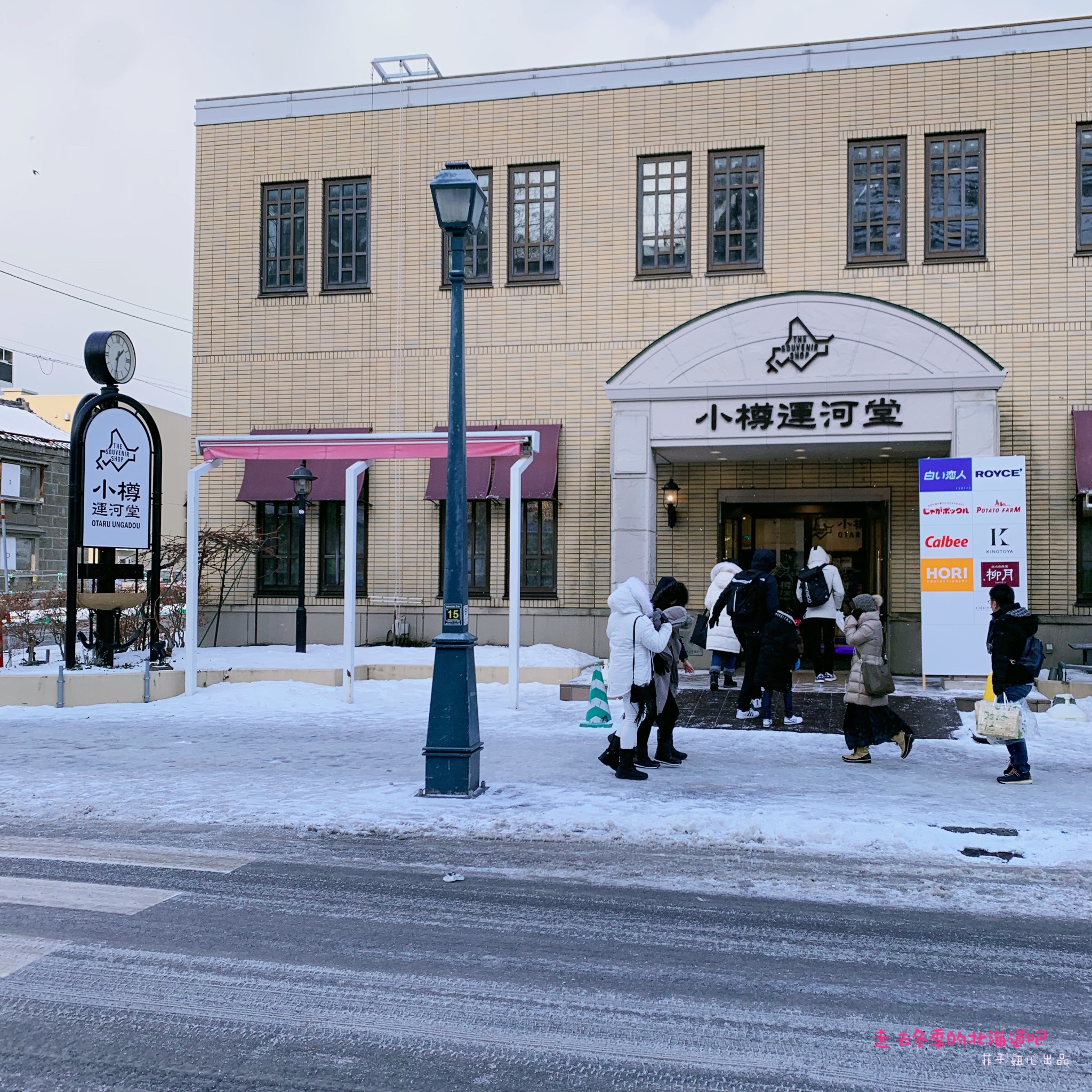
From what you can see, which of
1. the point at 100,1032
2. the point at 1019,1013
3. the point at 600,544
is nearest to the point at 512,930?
the point at 100,1032

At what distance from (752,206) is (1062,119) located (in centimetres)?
465

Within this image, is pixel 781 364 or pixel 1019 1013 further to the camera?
pixel 781 364

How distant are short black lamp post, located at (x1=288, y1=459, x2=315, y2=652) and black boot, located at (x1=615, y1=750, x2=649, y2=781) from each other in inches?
354

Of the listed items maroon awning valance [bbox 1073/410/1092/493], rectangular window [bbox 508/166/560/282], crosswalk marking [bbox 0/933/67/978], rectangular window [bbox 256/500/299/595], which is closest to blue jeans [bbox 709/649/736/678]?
maroon awning valance [bbox 1073/410/1092/493]

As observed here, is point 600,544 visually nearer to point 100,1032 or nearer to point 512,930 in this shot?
point 512,930

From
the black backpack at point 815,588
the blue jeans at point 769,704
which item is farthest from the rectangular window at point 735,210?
the blue jeans at point 769,704

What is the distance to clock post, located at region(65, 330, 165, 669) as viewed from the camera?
45.0ft

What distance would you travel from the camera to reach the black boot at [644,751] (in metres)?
9.34

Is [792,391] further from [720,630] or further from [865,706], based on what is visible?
[865,706]

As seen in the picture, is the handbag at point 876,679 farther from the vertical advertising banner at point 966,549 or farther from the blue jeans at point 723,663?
the blue jeans at point 723,663

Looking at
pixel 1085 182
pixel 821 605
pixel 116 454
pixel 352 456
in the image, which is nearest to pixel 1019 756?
pixel 821 605

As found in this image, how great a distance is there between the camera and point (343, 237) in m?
18.4

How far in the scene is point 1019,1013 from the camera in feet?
14.4

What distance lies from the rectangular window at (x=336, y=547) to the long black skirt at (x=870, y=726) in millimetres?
10075
